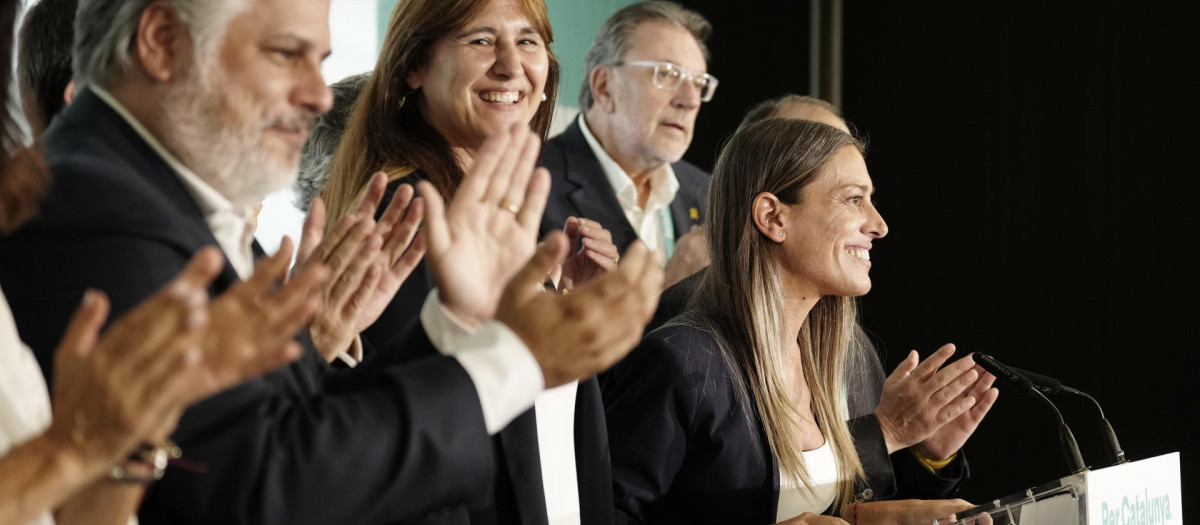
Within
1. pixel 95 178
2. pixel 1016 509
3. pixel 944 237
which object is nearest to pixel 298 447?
pixel 95 178

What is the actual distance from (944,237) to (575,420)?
3.50 m

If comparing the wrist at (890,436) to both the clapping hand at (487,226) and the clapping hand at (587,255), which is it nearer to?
the clapping hand at (587,255)

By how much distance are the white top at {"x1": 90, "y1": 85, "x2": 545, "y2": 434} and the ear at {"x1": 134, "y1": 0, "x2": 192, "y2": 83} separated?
2.4 inches

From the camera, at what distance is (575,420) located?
200 centimetres

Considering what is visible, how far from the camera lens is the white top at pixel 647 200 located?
13.3 feet

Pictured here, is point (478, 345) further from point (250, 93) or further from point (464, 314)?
point (250, 93)

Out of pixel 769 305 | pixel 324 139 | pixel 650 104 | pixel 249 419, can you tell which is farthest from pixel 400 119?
pixel 650 104

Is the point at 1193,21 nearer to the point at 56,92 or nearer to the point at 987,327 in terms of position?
the point at 987,327

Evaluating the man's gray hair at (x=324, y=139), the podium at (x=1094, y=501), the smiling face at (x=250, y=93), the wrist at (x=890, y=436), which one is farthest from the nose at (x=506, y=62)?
the podium at (x=1094, y=501)

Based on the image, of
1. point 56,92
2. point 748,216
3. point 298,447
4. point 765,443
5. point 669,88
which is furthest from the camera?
point 669,88

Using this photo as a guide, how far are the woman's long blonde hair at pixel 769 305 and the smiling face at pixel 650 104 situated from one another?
1.27m

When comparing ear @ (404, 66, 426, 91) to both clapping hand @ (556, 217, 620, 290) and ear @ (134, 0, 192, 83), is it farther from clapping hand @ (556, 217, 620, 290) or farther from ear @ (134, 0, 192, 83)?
ear @ (134, 0, 192, 83)

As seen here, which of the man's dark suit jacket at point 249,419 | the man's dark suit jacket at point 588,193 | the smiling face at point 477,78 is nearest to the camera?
the man's dark suit jacket at point 249,419

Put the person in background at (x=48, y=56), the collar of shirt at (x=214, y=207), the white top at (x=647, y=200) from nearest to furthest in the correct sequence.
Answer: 1. the collar of shirt at (x=214, y=207)
2. the person in background at (x=48, y=56)
3. the white top at (x=647, y=200)
